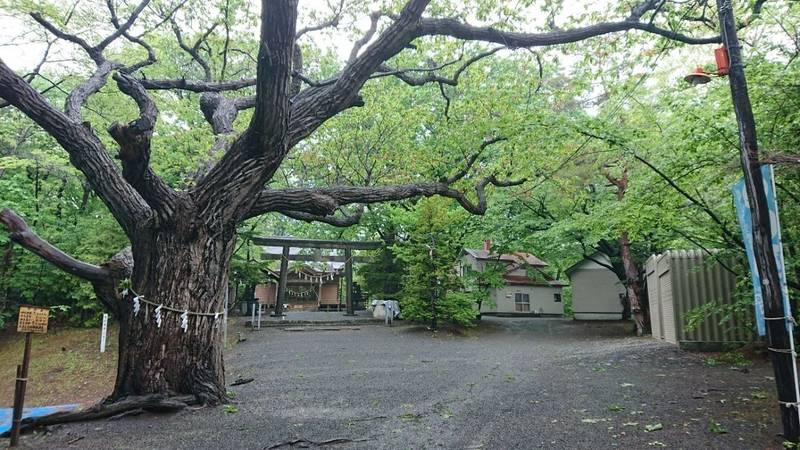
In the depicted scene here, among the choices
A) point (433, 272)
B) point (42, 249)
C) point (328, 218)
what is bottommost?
point (42, 249)

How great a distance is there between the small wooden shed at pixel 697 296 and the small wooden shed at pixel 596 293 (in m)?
10.9


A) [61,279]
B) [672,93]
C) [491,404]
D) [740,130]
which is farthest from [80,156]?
[61,279]

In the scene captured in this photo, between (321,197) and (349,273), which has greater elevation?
(321,197)

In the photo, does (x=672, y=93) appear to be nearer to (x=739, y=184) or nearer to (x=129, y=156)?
(x=739, y=184)

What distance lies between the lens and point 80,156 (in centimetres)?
505

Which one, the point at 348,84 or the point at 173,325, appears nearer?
the point at 173,325

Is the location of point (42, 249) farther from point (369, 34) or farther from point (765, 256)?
point (765, 256)

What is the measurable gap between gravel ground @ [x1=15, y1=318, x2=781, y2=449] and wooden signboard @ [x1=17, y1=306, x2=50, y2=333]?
102cm

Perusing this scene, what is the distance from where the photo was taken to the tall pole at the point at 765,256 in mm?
3600

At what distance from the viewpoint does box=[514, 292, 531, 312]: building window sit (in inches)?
910

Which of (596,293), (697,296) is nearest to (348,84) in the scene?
(697,296)

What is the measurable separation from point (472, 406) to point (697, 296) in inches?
269

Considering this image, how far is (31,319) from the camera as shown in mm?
4109

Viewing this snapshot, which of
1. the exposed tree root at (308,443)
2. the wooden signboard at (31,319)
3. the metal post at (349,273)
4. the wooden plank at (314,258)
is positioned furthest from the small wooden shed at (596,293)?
the wooden signboard at (31,319)
